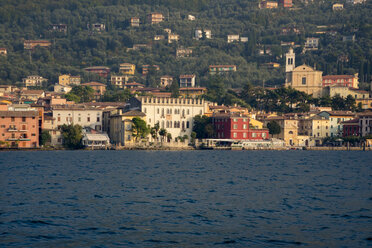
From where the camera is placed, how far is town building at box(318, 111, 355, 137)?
353 ft

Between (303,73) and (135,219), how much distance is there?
373 feet

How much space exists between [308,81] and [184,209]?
361 feet

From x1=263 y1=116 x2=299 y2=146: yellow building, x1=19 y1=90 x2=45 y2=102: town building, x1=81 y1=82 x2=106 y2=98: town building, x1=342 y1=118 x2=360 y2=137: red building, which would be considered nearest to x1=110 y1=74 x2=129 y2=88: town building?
x1=81 y1=82 x2=106 y2=98: town building

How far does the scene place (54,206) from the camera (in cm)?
3038

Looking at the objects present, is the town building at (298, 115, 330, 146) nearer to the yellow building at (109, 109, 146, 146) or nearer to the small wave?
the yellow building at (109, 109, 146, 146)

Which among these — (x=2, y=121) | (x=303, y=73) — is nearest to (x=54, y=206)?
(x=2, y=121)

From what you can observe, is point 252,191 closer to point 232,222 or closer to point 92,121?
point 232,222

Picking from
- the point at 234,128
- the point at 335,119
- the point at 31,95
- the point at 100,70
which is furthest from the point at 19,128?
the point at 100,70

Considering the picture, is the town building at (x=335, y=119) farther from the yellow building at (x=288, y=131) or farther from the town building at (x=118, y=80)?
the town building at (x=118, y=80)

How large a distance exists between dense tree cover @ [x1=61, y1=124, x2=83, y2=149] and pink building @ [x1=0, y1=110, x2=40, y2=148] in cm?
361

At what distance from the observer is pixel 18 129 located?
86625 mm

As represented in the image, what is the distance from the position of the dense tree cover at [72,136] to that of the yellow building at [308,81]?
59624mm

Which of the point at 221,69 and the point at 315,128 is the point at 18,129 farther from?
the point at 221,69

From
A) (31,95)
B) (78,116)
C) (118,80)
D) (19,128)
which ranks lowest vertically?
(19,128)
